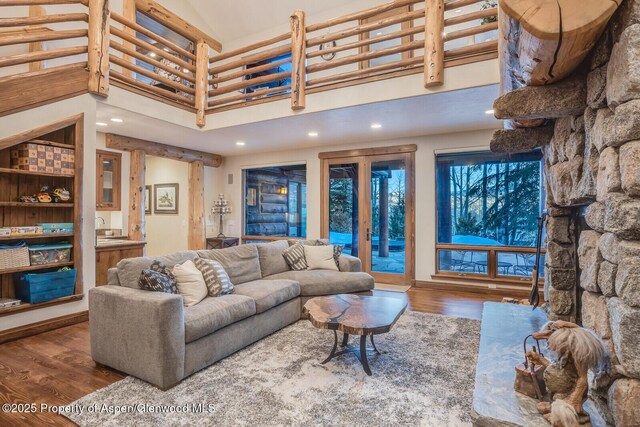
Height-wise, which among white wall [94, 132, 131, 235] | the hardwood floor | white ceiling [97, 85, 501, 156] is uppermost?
white ceiling [97, 85, 501, 156]

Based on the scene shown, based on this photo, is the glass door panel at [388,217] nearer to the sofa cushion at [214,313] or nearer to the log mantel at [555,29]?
the sofa cushion at [214,313]

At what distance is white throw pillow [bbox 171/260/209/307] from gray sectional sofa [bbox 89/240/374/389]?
10 cm

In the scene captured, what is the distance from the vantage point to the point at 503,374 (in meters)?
1.74

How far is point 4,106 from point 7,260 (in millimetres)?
1490

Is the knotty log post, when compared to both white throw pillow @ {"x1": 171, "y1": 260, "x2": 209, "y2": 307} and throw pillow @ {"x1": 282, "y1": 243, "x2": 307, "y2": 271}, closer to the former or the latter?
throw pillow @ {"x1": 282, "y1": 243, "x2": 307, "y2": 271}

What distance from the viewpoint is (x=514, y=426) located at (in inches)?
53.1

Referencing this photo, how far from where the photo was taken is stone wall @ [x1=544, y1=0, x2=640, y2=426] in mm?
1142

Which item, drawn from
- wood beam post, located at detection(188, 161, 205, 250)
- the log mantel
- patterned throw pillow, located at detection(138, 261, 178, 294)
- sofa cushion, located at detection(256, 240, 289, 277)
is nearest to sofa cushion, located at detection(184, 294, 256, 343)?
patterned throw pillow, located at detection(138, 261, 178, 294)

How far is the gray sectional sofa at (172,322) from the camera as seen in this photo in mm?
2320

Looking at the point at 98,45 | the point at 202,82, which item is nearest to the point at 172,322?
the point at 98,45

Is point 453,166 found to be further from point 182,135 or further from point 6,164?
point 6,164

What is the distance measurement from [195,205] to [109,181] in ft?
5.14

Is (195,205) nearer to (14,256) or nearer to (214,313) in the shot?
(14,256)

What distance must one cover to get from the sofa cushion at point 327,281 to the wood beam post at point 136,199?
3071 millimetres
